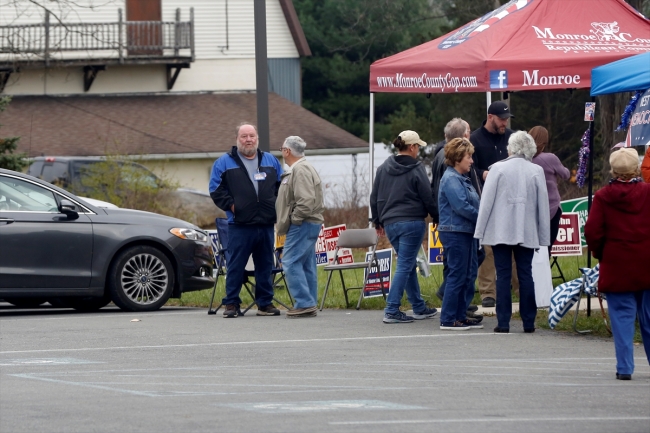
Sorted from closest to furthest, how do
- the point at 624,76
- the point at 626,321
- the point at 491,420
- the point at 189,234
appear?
the point at 491,420 → the point at 626,321 → the point at 624,76 → the point at 189,234

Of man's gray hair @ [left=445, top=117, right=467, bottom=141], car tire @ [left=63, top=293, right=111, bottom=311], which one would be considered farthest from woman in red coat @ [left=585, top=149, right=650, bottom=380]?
car tire @ [left=63, top=293, right=111, bottom=311]

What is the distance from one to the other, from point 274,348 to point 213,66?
28521 mm

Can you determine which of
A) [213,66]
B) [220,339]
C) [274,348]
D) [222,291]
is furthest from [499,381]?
[213,66]

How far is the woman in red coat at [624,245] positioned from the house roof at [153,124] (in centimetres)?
2328

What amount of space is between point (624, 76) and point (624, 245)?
2371mm

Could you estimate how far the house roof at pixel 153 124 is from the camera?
32594 millimetres

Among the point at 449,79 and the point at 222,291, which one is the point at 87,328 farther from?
the point at 449,79

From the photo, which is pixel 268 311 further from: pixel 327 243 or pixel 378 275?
pixel 327 243

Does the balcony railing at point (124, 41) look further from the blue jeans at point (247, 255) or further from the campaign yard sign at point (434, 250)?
the blue jeans at point (247, 255)

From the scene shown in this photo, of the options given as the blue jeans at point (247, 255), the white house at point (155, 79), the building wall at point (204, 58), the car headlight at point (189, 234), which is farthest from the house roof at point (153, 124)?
the blue jeans at point (247, 255)

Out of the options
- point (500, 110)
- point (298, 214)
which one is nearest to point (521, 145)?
point (500, 110)

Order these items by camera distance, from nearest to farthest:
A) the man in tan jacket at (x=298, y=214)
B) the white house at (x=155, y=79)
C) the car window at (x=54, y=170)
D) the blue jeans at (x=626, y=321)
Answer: the blue jeans at (x=626, y=321) < the man in tan jacket at (x=298, y=214) < the car window at (x=54, y=170) < the white house at (x=155, y=79)

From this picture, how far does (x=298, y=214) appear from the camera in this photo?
493 inches

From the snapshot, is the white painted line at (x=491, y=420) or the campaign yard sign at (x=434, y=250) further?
the campaign yard sign at (x=434, y=250)
